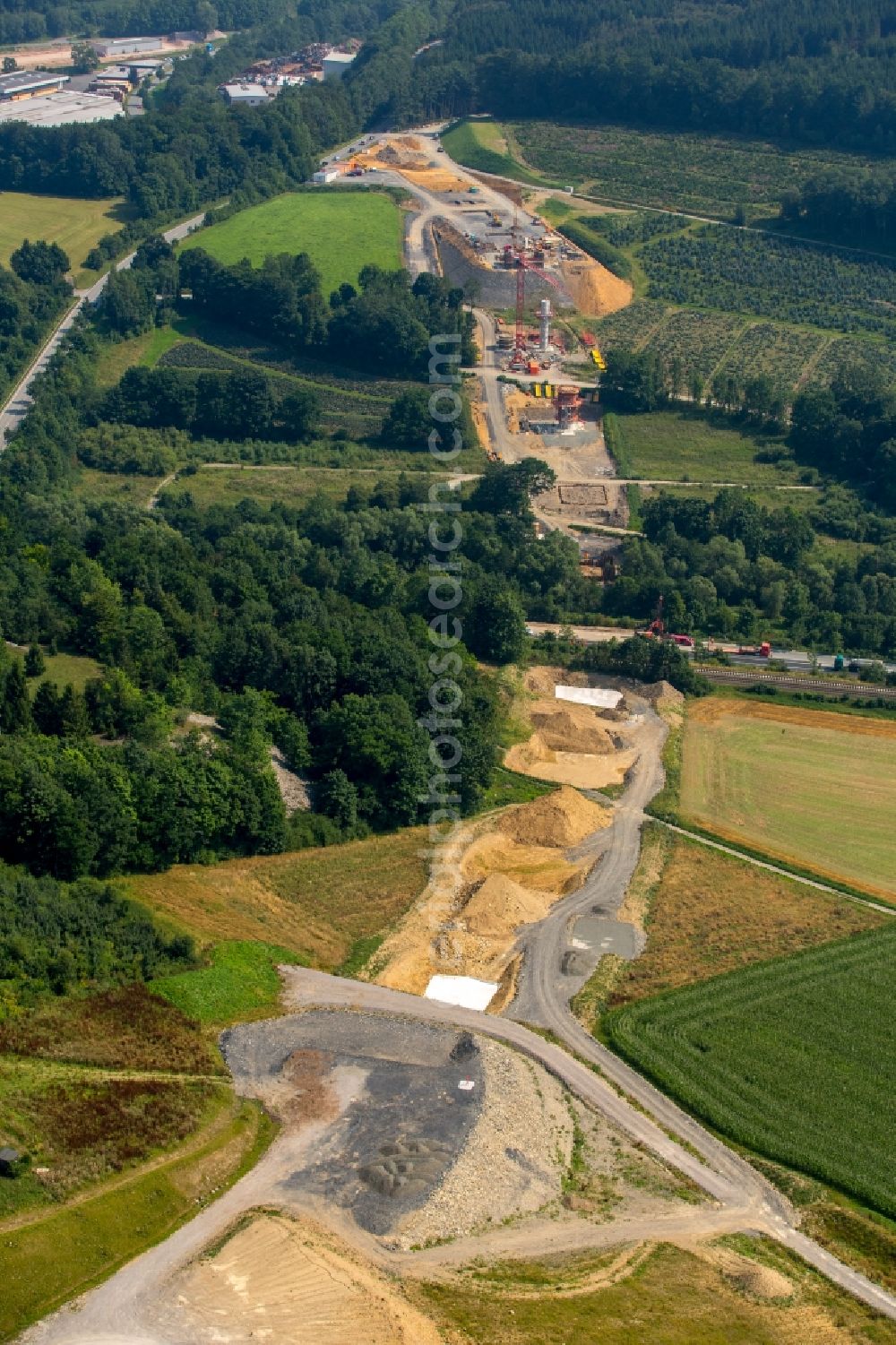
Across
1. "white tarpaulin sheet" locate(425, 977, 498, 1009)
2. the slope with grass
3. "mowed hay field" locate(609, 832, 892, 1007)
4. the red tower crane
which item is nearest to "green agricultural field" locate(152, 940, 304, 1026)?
"white tarpaulin sheet" locate(425, 977, 498, 1009)

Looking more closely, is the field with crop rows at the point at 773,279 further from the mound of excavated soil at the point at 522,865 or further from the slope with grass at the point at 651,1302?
the slope with grass at the point at 651,1302

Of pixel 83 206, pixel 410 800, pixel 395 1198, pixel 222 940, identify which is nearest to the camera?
pixel 395 1198

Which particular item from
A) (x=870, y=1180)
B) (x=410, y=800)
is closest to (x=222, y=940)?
(x=410, y=800)

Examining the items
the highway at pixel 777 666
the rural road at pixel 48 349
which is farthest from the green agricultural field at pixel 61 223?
the highway at pixel 777 666

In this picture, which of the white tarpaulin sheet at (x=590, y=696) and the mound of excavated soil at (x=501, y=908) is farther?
the white tarpaulin sheet at (x=590, y=696)

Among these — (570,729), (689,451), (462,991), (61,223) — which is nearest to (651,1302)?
(462,991)

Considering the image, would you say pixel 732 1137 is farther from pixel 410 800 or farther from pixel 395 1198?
pixel 410 800
